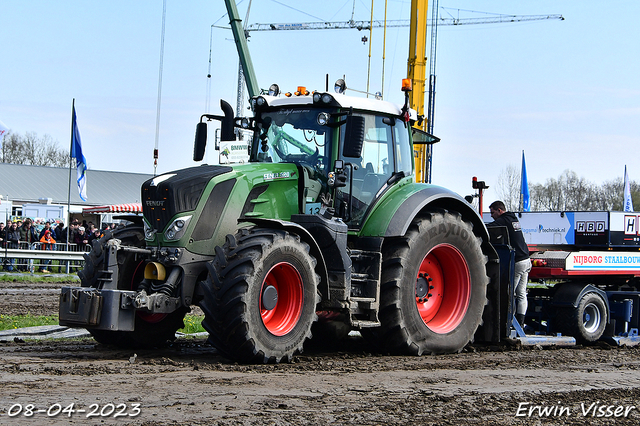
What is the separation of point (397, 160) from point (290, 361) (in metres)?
3.09

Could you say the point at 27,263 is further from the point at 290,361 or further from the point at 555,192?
the point at 555,192

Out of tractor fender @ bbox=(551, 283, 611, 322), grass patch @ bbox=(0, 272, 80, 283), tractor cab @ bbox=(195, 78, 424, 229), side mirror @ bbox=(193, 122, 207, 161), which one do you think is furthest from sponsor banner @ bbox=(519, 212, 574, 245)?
grass patch @ bbox=(0, 272, 80, 283)

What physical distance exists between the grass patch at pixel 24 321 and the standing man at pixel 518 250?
658 cm

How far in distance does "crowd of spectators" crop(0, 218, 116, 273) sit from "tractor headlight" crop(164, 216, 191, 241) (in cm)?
1581

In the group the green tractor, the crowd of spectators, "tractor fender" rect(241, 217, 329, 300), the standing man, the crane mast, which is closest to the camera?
the green tractor

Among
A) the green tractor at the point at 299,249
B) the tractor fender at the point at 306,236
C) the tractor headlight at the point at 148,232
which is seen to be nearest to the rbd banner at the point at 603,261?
the green tractor at the point at 299,249

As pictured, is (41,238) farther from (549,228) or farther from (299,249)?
(299,249)

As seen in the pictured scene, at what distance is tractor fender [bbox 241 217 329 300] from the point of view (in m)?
7.66

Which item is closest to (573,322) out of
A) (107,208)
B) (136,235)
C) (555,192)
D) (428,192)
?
(428,192)

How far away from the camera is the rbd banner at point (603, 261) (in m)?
11.6

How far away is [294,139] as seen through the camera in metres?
9.09

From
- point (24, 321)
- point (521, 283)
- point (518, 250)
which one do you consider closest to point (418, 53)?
point (518, 250)

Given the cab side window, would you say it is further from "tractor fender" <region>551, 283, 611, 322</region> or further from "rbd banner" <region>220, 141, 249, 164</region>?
"tractor fender" <region>551, 283, 611, 322</region>

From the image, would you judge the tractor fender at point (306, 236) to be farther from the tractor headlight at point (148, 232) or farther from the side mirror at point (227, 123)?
the side mirror at point (227, 123)
